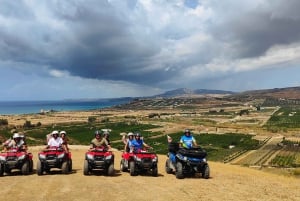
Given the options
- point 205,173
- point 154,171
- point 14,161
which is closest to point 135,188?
point 154,171

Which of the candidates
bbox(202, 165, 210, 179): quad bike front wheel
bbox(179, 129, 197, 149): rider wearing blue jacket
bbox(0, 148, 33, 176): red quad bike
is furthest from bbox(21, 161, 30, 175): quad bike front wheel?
bbox(202, 165, 210, 179): quad bike front wheel

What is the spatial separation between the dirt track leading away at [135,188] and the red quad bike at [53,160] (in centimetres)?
51

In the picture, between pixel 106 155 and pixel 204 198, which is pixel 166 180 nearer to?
pixel 106 155

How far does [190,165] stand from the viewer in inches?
725

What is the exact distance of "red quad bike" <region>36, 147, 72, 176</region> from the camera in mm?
18587

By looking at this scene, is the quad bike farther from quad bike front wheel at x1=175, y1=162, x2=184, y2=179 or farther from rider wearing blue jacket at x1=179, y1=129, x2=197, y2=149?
rider wearing blue jacket at x1=179, y1=129, x2=197, y2=149

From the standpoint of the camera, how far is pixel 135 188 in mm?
15117

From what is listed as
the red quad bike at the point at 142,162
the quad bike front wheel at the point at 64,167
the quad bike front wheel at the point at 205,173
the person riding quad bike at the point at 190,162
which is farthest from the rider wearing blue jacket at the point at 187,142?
the quad bike front wheel at the point at 64,167

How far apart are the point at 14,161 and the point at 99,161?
3831 mm

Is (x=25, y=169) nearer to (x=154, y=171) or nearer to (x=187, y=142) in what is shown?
(x=154, y=171)

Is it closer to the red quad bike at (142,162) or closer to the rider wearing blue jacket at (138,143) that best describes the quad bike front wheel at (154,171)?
the red quad bike at (142,162)

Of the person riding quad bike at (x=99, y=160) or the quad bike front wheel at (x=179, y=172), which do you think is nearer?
the quad bike front wheel at (x=179, y=172)

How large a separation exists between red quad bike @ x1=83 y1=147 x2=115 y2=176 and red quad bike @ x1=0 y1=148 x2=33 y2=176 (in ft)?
9.09

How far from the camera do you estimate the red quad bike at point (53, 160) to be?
732 inches
